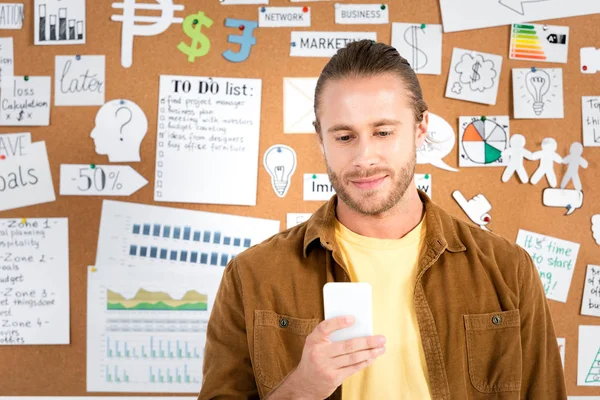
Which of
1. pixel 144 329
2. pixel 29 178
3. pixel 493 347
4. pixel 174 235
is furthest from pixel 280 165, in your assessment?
pixel 493 347

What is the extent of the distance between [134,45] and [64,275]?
2.11 ft

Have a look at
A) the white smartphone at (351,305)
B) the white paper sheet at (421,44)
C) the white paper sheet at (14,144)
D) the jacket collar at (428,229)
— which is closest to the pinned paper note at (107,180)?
the white paper sheet at (14,144)

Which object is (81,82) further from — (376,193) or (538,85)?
(538,85)

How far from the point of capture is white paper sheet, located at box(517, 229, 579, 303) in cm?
176

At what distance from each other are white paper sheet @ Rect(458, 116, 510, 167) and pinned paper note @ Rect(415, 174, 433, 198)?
94 mm

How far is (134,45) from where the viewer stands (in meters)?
1.77

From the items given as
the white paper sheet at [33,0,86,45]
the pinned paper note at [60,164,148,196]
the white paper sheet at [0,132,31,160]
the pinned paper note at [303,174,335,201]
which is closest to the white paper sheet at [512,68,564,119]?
the pinned paper note at [303,174,335,201]

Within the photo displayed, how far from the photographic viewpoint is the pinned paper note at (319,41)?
1763 mm

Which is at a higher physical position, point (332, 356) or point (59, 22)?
point (59, 22)

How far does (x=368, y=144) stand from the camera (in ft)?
3.77

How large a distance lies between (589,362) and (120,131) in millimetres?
1390

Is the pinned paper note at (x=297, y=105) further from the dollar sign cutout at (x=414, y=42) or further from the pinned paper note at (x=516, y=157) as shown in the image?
the pinned paper note at (x=516, y=157)

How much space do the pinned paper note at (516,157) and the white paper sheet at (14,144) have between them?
1.28 metres

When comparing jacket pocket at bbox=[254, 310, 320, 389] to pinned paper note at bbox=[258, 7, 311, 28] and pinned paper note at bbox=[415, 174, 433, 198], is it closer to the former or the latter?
pinned paper note at bbox=[415, 174, 433, 198]
